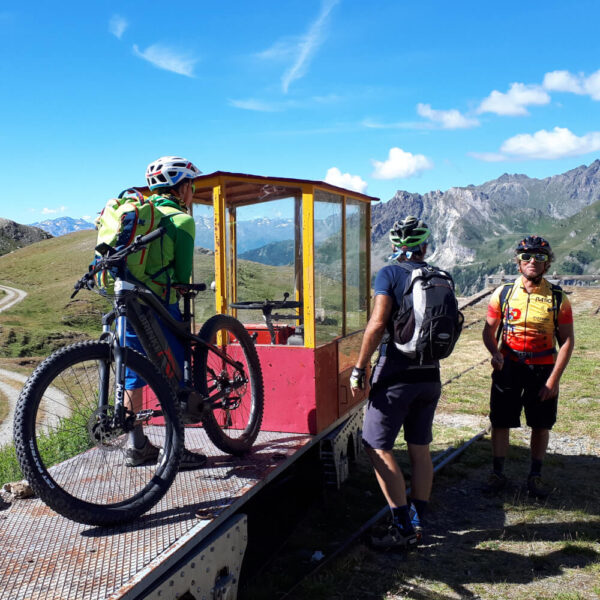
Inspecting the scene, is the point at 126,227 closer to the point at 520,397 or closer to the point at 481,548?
the point at 481,548

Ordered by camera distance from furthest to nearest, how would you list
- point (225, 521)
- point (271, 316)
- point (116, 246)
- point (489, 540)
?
point (271, 316), point (489, 540), point (116, 246), point (225, 521)

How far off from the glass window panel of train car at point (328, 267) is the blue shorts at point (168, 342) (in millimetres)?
1374

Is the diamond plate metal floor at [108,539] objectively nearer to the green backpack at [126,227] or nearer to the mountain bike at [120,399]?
the mountain bike at [120,399]

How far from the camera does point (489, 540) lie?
4.49 metres

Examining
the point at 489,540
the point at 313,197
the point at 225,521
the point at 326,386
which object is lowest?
the point at 489,540

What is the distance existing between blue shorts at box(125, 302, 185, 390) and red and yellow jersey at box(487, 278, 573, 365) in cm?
281

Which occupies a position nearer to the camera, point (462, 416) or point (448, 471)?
point (448, 471)

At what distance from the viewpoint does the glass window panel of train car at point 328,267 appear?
16.9 ft

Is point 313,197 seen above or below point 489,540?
above

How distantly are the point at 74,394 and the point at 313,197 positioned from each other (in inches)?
96.5

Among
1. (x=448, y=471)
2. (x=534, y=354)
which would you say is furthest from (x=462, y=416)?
(x=534, y=354)

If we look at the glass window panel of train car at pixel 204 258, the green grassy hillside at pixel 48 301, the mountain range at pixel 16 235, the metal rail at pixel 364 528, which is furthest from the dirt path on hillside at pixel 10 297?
the metal rail at pixel 364 528

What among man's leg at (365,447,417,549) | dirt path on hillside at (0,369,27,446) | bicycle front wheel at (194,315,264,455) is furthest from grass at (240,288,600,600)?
dirt path on hillside at (0,369,27,446)

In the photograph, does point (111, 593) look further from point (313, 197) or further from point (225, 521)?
point (313, 197)
